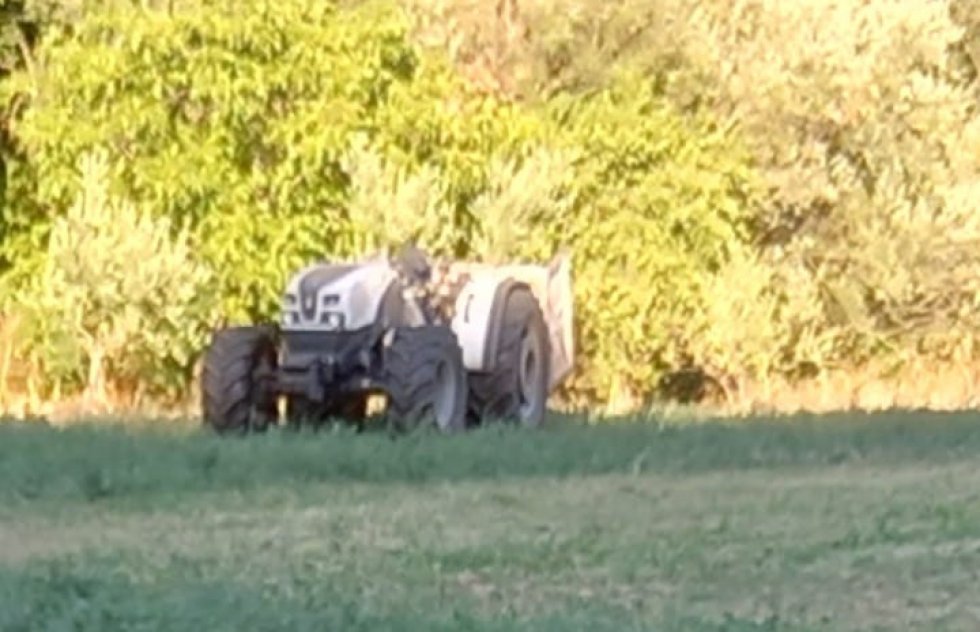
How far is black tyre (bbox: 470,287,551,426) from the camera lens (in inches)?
806

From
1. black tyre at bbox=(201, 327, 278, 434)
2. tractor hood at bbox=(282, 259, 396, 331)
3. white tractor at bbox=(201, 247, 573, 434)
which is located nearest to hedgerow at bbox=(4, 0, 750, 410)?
white tractor at bbox=(201, 247, 573, 434)

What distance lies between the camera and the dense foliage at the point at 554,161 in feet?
84.9

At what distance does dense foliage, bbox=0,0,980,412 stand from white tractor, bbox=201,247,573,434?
15.4ft

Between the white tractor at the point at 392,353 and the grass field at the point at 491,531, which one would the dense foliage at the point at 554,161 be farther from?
the grass field at the point at 491,531

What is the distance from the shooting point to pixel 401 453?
52.7 feet

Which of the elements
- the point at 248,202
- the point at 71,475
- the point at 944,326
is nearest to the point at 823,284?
the point at 944,326

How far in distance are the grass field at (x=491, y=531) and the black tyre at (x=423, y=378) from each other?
26.0 inches

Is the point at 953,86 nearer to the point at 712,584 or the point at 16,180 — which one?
the point at 16,180

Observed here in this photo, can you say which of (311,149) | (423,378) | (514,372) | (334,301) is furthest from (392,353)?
(311,149)

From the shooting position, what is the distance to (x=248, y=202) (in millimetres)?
26141

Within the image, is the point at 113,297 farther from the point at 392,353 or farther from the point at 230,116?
the point at 392,353

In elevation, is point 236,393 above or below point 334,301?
below

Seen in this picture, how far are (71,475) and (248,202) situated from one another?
1196 cm

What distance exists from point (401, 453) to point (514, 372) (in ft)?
14.8
